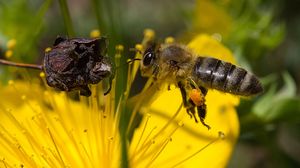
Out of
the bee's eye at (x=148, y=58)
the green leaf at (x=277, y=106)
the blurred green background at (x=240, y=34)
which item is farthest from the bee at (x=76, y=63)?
the green leaf at (x=277, y=106)

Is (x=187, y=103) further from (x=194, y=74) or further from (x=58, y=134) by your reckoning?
(x=58, y=134)

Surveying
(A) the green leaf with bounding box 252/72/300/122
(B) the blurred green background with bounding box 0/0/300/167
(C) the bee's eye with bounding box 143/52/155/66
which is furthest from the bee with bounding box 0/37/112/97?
(A) the green leaf with bounding box 252/72/300/122

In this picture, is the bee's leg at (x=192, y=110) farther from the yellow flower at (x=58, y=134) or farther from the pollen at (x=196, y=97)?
the yellow flower at (x=58, y=134)

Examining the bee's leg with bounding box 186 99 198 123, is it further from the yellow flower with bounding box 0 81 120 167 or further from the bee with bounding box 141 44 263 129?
the yellow flower with bounding box 0 81 120 167

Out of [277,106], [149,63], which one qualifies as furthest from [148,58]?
Answer: [277,106]

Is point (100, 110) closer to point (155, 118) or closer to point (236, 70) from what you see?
point (155, 118)

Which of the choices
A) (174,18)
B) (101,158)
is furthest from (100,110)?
(174,18)
